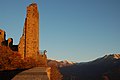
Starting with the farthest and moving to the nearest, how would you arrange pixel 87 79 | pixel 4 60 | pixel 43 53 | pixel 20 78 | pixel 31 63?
pixel 87 79 < pixel 43 53 < pixel 31 63 < pixel 4 60 < pixel 20 78

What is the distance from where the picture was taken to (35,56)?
136 feet

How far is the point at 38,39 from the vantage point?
43844 millimetres

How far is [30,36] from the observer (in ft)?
135

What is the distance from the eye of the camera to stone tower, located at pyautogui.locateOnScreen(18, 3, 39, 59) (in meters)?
40.8

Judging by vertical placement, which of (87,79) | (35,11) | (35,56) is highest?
(35,11)

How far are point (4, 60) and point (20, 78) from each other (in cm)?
2527

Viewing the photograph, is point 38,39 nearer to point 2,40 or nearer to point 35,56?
point 35,56

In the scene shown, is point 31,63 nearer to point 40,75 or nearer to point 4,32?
point 4,32

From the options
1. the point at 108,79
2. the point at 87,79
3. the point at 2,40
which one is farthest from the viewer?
the point at 87,79

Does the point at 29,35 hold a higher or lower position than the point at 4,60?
higher

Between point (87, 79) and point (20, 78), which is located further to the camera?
point (87, 79)

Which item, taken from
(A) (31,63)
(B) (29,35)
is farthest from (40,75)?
(B) (29,35)

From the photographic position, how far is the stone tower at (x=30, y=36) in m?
40.8

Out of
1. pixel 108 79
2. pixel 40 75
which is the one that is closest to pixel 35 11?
pixel 40 75
